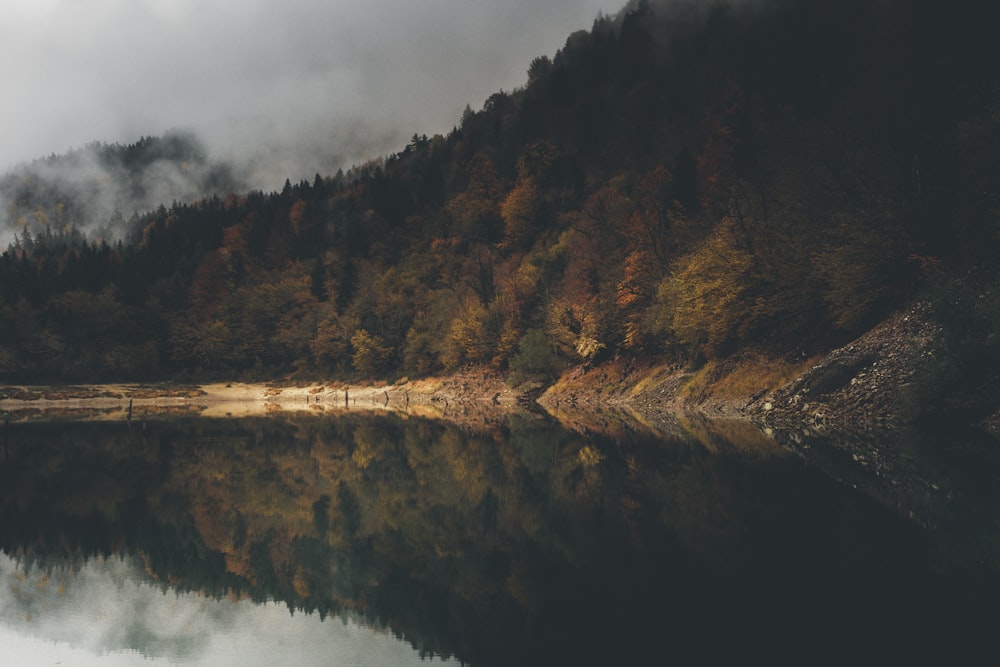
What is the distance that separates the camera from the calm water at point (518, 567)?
6.64m

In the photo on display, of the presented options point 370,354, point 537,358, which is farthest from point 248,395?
point 537,358

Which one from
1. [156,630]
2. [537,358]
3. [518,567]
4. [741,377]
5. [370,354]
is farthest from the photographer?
[370,354]

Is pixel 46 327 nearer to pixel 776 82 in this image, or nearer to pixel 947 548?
pixel 776 82

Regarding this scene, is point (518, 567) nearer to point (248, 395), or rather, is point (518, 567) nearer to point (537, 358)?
point (537, 358)

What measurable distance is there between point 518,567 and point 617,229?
61.1m

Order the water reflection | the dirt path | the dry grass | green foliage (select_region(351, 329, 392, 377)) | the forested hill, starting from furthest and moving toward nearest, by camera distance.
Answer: green foliage (select_region(351, 329, 392, 377)), the dirt path, the dry grass, the forested hill, the water reflection

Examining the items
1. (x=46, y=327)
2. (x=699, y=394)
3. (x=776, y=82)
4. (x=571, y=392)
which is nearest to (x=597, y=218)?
(x=571, y=392)

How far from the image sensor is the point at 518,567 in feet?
30.4

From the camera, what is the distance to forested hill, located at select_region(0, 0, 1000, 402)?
33.2m

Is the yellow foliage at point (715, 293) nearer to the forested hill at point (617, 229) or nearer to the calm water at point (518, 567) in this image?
the forested hill at point (617, 229)

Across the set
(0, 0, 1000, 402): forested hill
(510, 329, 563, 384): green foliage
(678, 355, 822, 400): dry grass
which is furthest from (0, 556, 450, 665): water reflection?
(510, 329, 563, 384): green foliage

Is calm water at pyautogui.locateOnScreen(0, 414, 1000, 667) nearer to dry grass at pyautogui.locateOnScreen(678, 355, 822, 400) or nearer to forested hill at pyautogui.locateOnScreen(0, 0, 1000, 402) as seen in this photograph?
forested hill at pyautogui.locateOnScreen(0, 0, 1000, 402)

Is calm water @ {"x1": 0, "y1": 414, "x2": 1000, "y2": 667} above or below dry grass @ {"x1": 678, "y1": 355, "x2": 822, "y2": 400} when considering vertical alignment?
below

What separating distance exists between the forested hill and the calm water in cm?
1466
